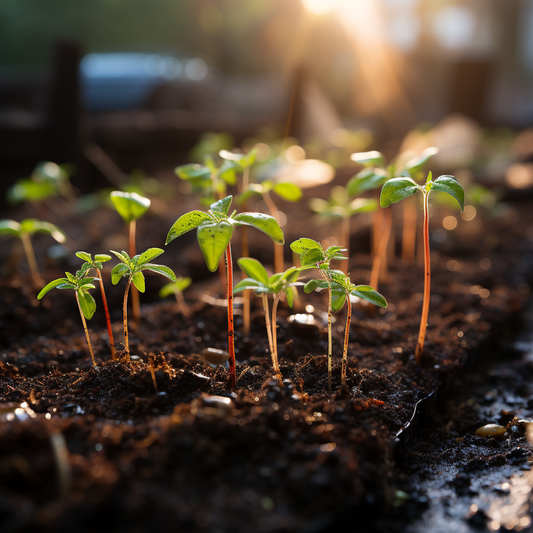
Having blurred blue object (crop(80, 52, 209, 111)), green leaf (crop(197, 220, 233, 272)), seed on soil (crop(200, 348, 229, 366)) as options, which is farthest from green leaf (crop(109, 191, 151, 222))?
blurred blue object (crop(80, 52, 209, 111))

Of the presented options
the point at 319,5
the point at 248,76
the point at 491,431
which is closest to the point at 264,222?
the point at 491,431

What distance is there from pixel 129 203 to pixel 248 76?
72.2ft

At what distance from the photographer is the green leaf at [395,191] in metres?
1.18

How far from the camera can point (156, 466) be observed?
0.98m

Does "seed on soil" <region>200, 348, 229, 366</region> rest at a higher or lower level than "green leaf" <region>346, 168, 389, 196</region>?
lower

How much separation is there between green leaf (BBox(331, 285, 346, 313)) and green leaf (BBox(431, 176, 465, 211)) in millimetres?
358

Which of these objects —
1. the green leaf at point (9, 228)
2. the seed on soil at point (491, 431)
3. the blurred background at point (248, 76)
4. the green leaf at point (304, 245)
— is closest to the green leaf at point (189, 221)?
the green leaf at point (304, 245)

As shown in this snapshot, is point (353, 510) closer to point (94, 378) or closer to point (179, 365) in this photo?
point (179, 365)

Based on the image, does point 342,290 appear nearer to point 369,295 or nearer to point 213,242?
point 369,295

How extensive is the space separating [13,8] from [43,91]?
1909 centimetres

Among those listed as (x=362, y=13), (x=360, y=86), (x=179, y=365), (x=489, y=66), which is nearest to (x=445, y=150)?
(x=489, y=66)

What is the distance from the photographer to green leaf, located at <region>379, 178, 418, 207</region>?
1179 millimetres

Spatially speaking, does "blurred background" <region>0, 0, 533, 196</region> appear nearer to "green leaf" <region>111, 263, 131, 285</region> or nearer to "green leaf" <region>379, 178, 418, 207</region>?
"green leaf" <region>379, 178, 418, 207</region>

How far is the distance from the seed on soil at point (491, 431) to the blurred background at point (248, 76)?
3.44 m
